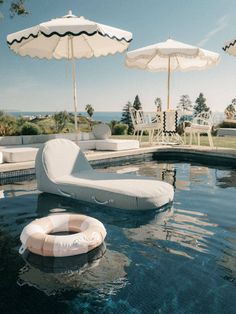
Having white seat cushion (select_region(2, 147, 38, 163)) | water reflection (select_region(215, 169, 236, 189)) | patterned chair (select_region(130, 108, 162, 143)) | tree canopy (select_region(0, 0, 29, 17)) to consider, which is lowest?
water reflection (select_region(215, 169, 236, 189))

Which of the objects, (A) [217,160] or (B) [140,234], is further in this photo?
(A) [217,160]

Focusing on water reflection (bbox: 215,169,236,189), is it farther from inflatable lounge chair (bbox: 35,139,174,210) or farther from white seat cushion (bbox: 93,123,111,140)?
white seat cushion (bbox: 93,123,111,140)

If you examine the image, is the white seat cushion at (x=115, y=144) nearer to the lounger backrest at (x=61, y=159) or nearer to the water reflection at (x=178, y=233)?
the lounger backrest at (x=61, y=159)

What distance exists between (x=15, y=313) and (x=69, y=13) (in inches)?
297

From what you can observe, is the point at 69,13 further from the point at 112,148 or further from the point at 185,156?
the point at 185,156

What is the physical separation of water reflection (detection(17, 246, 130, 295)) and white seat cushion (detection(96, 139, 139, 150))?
19.0 ft

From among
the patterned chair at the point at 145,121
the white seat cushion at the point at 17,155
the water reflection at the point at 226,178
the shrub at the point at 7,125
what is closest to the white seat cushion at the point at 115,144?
the patterned chair at the point at 145,121

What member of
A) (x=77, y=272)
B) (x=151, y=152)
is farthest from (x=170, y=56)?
(x=77, y=272)

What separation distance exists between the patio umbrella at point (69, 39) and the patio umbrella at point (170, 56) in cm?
67

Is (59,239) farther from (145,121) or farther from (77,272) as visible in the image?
(145,121)

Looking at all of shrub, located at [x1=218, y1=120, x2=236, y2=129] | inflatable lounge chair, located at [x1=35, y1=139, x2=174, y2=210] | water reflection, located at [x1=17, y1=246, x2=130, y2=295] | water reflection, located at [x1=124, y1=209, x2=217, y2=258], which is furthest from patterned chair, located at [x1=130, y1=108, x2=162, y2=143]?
shrub, located at [x1=218, y1=120, x2=236, y2=129]

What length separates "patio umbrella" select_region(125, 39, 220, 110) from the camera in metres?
8.47

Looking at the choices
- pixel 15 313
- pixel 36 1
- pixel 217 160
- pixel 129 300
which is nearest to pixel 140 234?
pixel 129 300

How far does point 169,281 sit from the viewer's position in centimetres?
253
